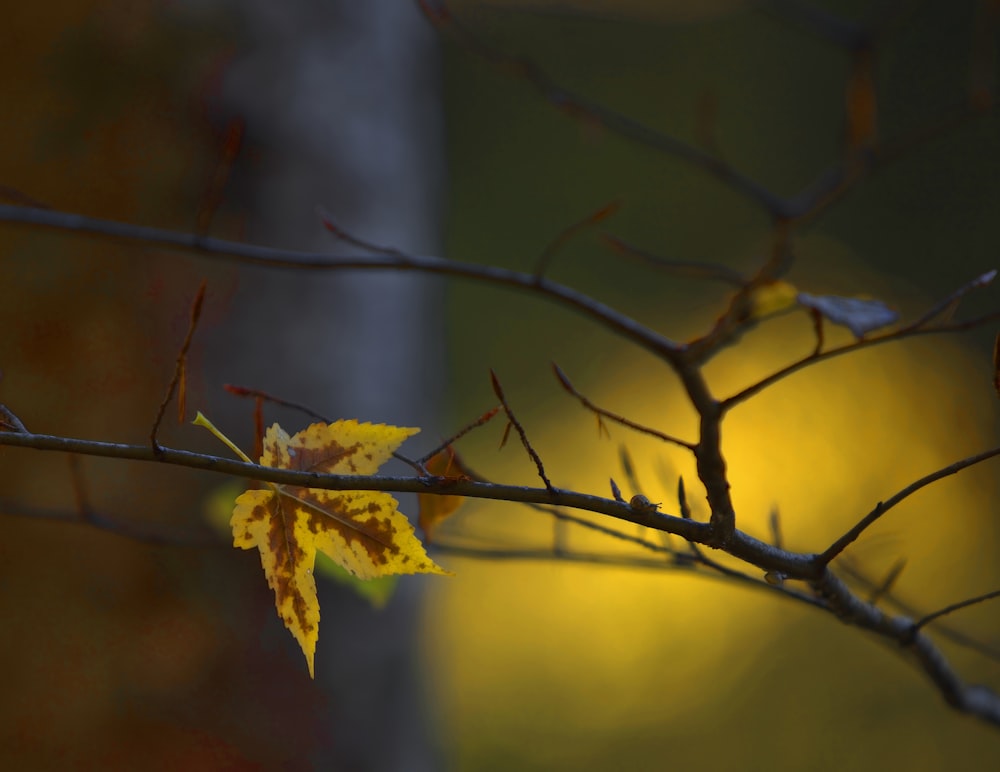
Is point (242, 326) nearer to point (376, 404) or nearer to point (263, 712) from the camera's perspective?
point (376, 404)

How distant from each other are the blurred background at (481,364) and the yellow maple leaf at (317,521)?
0.33 ft

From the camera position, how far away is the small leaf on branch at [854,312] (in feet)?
0.53

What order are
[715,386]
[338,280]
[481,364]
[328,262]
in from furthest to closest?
[481,364] → [715,386] → [338,280] → [328,262]

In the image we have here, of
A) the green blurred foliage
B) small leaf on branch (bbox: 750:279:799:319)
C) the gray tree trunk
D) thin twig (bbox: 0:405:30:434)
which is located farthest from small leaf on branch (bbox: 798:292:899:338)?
the green blurred foliage

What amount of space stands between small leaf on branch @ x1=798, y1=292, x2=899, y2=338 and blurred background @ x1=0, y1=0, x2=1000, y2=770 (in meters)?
0.09

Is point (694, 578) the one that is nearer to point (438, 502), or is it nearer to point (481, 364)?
point (481, 364)

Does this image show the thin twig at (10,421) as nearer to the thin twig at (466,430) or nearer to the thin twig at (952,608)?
the thin twig at (466,430)

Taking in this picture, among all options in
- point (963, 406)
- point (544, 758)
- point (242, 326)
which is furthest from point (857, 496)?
point (242, 326)

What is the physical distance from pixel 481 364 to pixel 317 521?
1.10 m

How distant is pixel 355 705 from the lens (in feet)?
1.68

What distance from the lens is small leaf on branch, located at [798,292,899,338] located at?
0.16m

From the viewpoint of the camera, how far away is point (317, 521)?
6.3 inches

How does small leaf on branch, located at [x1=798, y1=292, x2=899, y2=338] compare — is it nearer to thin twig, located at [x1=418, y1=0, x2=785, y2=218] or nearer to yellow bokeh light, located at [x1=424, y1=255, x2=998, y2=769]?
thin twig, located at [x1=418, y1=0, x2=785, y2=218]

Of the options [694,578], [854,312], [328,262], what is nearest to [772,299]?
[854,312]
